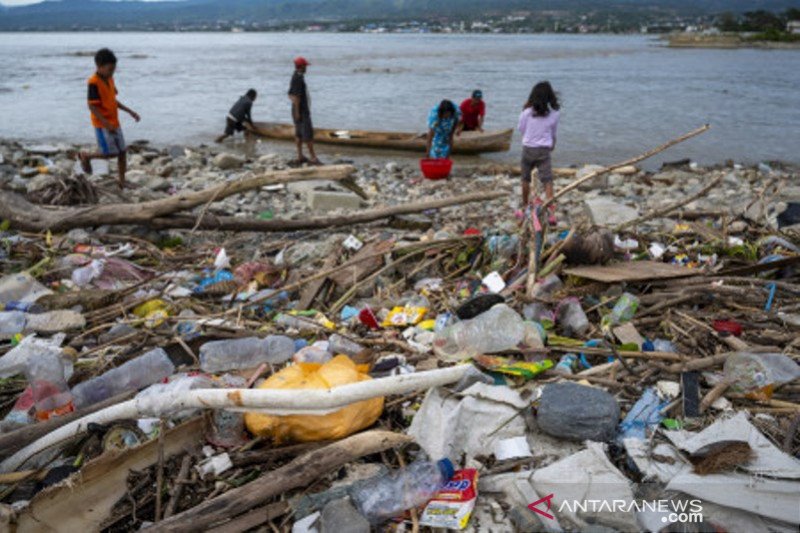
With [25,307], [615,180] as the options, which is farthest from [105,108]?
[615,180]

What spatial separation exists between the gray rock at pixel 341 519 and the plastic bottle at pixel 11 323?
256 centimetres

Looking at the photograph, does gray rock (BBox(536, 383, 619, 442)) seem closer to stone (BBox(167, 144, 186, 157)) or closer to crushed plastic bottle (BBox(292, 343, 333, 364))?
crushed plastic bottle (BBox(292, 343, 333, 364))

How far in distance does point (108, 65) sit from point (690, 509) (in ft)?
22.3

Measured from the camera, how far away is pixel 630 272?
12.1ft

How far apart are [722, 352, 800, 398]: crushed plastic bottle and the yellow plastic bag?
1686 mm

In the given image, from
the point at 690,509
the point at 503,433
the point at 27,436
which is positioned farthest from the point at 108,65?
the point at 690,509

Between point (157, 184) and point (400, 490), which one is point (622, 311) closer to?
point (400, 490)

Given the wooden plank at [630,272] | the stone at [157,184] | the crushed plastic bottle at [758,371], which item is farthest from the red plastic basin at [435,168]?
the crushed plastic bottle at [758,371]

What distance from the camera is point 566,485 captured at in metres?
2.04

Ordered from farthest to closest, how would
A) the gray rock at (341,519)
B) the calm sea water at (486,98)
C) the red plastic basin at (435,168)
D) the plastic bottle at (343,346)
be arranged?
the calm sea water at (486,98) < the red plastic basin at (435,168) < the plastic bottle at (343,346) < the gray rock at (341,519)

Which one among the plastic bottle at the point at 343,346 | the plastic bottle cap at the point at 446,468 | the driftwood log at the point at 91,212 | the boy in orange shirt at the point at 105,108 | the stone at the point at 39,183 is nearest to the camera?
the plastic bottle cap at the point at 446,468

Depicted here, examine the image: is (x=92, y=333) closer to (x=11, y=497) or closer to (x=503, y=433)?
(x=11, y=497)

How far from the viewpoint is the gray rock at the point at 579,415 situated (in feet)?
7.68

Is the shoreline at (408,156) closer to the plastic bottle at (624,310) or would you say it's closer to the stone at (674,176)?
the stone at (674,176)
